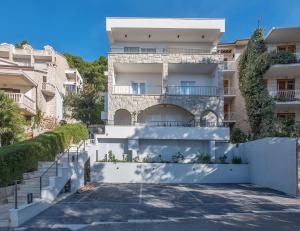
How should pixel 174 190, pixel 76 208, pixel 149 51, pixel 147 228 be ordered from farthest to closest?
pixel 149 51 < pixel 174 190 < pixel 76 208 < pixel 147 228

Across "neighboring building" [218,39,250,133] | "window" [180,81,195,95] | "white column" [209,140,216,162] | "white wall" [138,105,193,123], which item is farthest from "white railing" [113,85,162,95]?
"neighboring building" [218,39,250,133]

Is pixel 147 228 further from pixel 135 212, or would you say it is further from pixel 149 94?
pixel 149 94

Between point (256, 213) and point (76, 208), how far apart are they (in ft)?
22.5

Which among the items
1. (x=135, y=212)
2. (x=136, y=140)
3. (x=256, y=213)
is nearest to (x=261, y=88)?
(x=136, y=140)

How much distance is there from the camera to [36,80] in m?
28.8

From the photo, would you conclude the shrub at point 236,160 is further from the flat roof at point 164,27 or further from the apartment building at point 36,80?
the apartment building at point 36,80

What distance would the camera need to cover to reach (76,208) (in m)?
11.3

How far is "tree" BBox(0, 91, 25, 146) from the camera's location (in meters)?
17.2

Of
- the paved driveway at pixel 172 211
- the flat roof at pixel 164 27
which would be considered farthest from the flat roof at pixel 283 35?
the paved driveway at pixel 172 211

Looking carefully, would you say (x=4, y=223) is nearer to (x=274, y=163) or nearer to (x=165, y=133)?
(x=165, y=133)

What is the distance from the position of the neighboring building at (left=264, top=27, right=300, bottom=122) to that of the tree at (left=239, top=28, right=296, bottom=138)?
25.7 inches

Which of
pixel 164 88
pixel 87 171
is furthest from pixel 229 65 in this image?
pixel 87 171

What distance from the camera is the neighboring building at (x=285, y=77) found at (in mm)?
23688

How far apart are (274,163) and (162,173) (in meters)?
7.17
